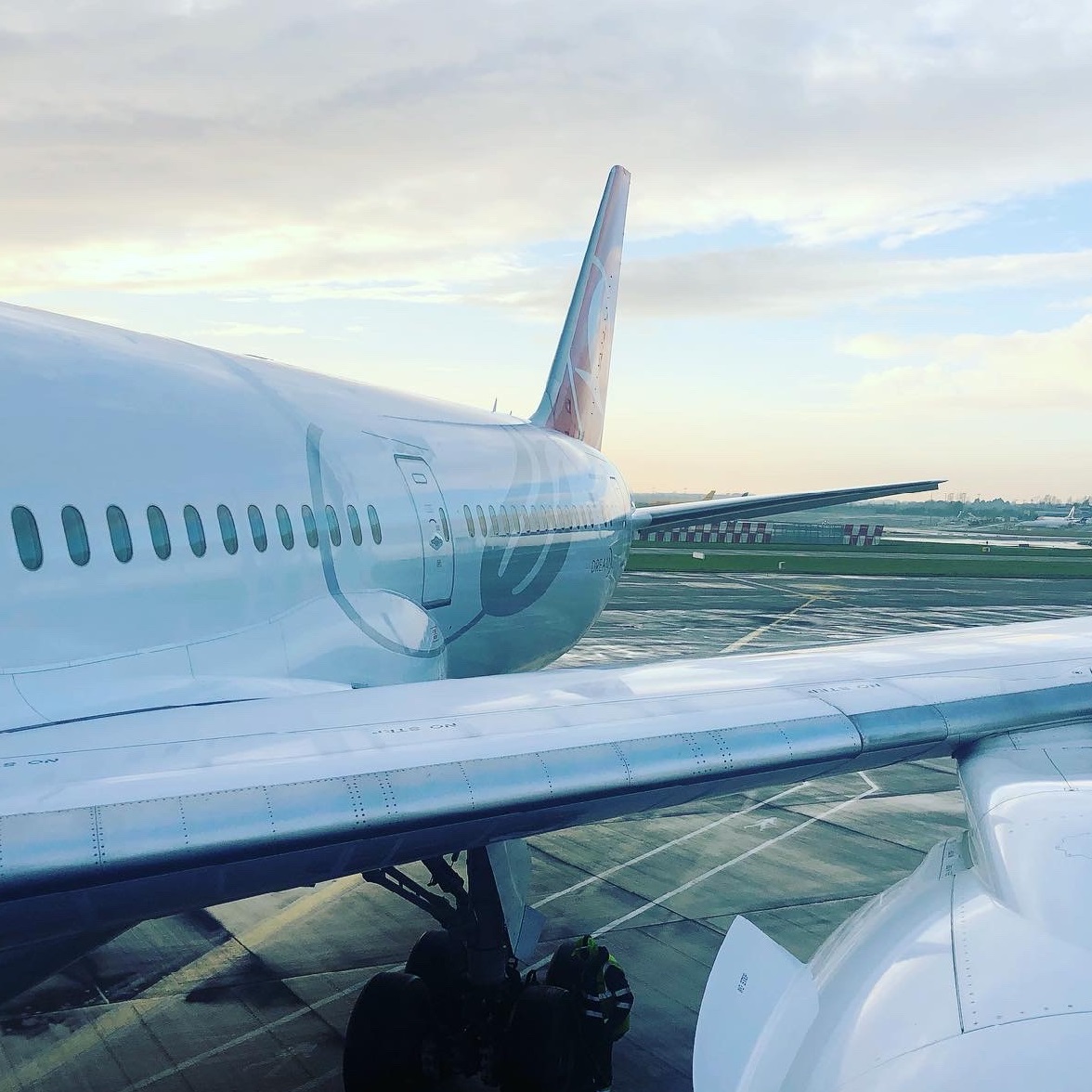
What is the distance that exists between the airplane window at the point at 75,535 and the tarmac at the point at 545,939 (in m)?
4.05

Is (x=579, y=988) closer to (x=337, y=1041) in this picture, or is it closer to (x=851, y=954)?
(x=337, y=1041)

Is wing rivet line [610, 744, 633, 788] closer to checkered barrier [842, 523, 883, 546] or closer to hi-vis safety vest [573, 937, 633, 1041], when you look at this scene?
hi-vis safety vest [573, 937, 633, 1041]

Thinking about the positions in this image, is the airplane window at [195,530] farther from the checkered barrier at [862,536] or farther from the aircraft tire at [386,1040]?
the checkered barrier at [862,536]

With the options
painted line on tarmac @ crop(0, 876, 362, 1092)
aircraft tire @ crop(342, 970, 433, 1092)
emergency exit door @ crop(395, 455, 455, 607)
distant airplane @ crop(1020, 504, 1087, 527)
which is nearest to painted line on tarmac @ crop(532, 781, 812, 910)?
painted line on tarmac @ crop(0, 876, 362, 1092)

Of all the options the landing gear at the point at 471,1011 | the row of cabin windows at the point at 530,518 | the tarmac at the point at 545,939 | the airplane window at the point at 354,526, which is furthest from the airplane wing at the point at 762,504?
the landing gear at the point at 471,1011

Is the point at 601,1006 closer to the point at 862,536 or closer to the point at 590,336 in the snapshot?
the point at 590,336

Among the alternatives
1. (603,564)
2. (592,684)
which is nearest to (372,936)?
(592,684)

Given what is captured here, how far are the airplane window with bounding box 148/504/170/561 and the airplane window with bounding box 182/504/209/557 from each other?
27 cm

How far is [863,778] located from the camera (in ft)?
61.1

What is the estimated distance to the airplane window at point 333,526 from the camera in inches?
A: 444

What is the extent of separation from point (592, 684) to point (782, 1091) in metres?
3.50

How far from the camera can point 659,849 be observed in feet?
49.0

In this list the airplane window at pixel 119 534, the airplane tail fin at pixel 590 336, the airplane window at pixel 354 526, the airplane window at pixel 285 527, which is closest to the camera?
the airplane window at pixel 119 534

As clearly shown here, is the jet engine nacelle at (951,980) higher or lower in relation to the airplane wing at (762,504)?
lower
